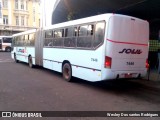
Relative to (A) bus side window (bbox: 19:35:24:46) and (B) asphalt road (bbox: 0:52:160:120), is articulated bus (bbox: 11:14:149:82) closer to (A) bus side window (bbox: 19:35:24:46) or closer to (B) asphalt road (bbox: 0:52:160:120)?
(B) asphalt road (bbox: 0:52:160:120)

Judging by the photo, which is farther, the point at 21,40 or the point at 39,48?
the point at 21,40

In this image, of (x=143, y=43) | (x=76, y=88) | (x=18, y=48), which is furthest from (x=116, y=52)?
(x=18, y=48)

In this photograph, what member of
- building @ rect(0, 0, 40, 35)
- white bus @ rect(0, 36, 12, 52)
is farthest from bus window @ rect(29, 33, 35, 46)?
building @ rect(0, 0, 40, 35)

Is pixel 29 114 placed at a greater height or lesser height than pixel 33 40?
lesser

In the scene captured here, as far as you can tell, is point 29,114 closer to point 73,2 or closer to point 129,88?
point 129,88

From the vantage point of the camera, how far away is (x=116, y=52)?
8234mm

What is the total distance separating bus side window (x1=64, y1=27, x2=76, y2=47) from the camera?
10180 mm

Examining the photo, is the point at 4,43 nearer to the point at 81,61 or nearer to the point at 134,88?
the point at 81,61

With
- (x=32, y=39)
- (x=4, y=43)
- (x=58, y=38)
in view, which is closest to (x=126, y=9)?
(x=32, y=39)

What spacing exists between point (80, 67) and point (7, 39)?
34.8 meters

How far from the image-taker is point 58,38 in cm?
1166

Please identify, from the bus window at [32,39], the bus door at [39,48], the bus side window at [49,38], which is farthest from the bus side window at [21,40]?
the bus side window at [49,38]

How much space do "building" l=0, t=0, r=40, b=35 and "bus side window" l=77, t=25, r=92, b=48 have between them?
44604 millimetres

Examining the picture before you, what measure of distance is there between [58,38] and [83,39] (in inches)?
102
